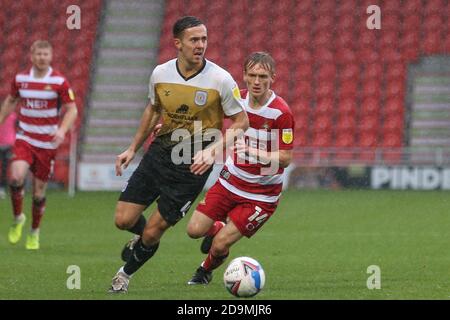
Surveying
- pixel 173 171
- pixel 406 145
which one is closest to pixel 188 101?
pixel 173 171

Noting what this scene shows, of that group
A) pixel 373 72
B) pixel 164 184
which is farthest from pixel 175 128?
pixel 373 72

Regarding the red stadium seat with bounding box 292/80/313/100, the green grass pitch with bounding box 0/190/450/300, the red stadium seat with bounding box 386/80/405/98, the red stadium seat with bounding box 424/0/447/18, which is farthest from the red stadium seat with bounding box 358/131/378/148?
the green grass pitch with bounding box 0/190/450/300

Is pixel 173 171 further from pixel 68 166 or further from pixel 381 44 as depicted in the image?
pixel 381 44

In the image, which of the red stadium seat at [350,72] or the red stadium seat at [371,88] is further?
the red stadium seat at [350,72]

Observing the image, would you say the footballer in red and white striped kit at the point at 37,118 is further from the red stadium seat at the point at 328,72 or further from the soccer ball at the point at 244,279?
the red stadium seat at the point at 328,72

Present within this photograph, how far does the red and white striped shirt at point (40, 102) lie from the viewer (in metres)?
12.0

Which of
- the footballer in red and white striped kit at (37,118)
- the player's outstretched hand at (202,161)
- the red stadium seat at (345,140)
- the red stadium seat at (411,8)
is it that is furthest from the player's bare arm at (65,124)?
the red stadium seat at (411,8)

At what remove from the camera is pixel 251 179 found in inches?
349

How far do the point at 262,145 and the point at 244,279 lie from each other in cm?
142

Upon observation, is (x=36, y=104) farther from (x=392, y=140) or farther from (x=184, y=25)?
(x=392, y=140)

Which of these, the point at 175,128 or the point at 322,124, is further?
the point at 322,124

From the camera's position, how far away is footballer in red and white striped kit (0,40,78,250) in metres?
11.9

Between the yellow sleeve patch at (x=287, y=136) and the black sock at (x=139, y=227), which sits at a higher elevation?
the yellow sleeve patch at (x=287, y=136)

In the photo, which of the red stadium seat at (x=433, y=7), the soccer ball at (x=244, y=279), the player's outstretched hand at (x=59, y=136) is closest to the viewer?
the soccer ball at (x=244, y=279)
